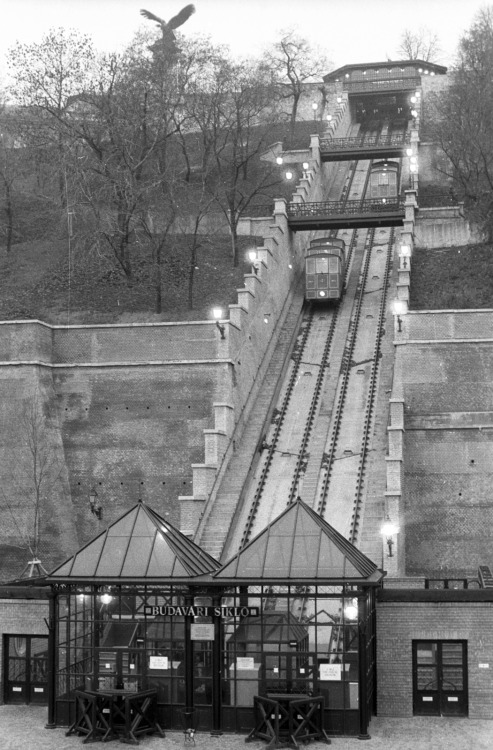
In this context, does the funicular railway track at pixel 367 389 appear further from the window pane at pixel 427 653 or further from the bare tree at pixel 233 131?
the window pane at pixel 427 653

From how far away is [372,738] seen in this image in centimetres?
2441

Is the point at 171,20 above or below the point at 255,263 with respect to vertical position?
above

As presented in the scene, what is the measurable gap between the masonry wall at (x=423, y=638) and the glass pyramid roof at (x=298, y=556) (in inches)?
57.1

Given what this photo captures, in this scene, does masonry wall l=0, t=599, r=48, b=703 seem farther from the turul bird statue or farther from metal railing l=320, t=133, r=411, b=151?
the turul bird statue

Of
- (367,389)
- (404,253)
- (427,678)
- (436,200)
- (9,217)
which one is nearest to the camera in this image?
(427,678)

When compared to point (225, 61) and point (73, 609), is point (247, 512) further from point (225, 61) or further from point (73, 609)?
point (225, 61)

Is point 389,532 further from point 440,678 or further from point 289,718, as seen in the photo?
point 289,718

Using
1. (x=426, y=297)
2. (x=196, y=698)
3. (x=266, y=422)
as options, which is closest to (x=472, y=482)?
(x=266, y=422)

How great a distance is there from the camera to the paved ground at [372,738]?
23797mm

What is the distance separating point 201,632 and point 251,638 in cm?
107

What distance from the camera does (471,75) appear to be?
71.6 m

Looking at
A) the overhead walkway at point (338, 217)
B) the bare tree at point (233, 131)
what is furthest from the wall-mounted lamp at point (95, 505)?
the bare tree at point (233, 131)

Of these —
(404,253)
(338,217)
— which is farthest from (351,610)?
(338,217)

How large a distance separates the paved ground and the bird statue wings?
2225 inches
